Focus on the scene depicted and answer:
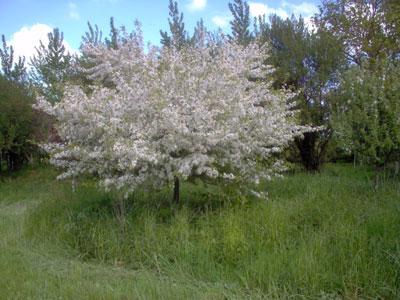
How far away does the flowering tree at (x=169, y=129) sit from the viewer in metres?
6.16

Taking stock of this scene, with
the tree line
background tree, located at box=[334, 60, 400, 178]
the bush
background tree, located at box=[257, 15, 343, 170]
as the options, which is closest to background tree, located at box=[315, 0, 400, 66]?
the tree line

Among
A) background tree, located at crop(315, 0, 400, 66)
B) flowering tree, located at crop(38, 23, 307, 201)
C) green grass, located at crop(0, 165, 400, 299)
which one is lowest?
green grass, located at crop(0, 165, 400, 299)

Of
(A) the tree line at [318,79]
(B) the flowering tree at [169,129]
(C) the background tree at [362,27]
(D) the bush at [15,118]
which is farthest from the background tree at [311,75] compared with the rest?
(D) the bush at [15,118]

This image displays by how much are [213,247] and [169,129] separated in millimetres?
1821

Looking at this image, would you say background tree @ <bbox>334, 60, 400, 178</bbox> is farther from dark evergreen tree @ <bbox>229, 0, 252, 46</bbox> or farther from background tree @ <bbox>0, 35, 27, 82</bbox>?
background tree @ <bbox>0, 35, 27, 82</bbox>

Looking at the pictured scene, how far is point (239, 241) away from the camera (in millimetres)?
5297

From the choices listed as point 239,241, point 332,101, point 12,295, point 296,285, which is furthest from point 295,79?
point 12,295

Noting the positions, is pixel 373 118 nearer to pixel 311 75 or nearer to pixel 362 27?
pixel 311 75

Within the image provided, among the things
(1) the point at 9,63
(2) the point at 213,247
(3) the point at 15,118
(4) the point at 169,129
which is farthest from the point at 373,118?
(1) the point at 9,63

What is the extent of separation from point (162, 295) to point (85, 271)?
130 centimetres

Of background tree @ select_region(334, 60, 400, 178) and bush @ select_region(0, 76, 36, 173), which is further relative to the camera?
bush @ select_region(0, 76, 36, 173)

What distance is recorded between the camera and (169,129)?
6207 mm

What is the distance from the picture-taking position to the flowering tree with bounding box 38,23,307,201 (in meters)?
6.16

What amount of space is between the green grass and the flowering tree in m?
0.59
